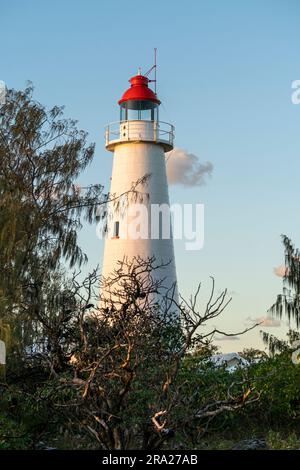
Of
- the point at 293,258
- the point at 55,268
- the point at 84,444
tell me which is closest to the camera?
the point at 84,444

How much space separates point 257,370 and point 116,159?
11.7 metres

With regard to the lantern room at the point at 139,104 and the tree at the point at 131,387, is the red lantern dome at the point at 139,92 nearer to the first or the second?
the lantern room at the point at 139,104

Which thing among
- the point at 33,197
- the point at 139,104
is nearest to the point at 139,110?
the point at 139,104

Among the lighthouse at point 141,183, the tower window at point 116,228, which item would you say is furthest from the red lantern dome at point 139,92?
the tower window at point 116,228

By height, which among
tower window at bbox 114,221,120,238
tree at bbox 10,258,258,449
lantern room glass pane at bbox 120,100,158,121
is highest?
lantern room glass pane at bbox 120,100,158,121

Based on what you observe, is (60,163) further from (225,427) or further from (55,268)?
(225,427)

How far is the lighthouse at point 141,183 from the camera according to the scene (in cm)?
2616

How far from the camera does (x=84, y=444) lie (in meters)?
14.9

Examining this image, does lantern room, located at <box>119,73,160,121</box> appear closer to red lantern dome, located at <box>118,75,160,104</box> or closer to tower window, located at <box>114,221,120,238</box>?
red lantern dome, located at <box>118,75,160,104</box>

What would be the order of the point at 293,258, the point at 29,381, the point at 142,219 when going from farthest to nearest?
the point at 142,219
the point at 293,258
the point at 29,381

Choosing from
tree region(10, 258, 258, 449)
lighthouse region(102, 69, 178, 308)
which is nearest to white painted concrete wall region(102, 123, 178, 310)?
lighthouse region(102, 69, 178, 308)

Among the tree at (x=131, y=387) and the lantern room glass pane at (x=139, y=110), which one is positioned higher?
the lantern room glass pane at (x=139, y=110)

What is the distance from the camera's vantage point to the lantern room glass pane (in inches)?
1101
